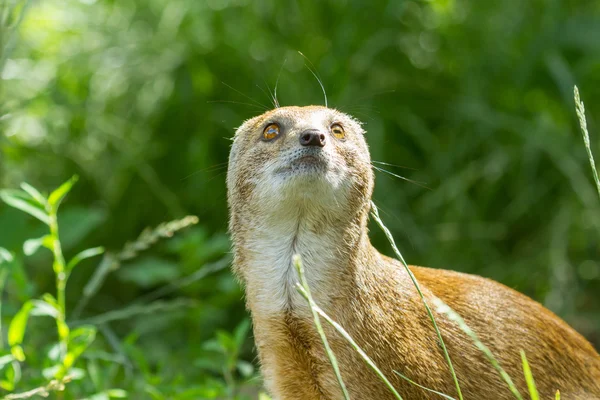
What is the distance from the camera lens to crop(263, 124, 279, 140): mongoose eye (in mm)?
3262

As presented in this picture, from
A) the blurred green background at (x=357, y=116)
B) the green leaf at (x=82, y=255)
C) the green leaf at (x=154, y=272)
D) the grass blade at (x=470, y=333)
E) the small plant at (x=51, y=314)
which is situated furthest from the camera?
the blurred green background at (x=357, y=116)

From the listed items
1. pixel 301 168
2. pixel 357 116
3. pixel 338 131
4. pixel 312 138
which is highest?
pixel 357 116

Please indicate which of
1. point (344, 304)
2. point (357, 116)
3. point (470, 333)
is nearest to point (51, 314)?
point (344, 304)

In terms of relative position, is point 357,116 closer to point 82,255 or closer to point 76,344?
point 82,255

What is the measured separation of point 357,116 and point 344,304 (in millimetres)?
2627

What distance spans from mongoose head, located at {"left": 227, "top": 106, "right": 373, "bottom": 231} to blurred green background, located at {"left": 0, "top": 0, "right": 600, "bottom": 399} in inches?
76.5

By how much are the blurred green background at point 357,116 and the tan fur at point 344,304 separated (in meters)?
1.98

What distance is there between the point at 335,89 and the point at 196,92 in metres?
0.98

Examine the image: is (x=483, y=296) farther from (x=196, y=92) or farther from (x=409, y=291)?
(x=196, y=92)

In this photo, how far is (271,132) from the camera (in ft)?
10.8

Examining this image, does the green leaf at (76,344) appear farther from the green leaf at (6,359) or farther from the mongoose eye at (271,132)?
the mongoose eye at (271,132)

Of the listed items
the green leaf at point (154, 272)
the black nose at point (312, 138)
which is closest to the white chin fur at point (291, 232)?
the black nose at point (312, 138)

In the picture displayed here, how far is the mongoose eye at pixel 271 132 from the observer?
3262 mm

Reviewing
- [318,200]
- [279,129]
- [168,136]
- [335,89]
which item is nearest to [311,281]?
[318,200]
